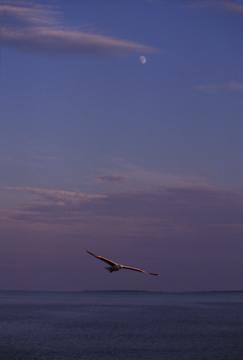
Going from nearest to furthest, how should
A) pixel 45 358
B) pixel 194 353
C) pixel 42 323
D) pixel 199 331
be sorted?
pixel 45 358, pixel 194 353, pixel 199 331, pixel 42 323

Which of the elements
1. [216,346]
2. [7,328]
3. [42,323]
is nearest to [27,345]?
[216,346]

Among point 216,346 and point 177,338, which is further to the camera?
point 177,338

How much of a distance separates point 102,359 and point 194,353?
14934mm

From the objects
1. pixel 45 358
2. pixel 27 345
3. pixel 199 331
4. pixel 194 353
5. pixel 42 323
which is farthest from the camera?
pixel 42 323

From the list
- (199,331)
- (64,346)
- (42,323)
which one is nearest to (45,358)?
(64,346)

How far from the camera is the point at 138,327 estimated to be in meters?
143

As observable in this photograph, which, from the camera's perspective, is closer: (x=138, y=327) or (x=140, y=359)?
(x=140, y=359)

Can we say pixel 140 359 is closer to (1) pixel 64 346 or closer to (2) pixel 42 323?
(1) pixel 64 346

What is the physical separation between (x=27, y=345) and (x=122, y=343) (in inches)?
587

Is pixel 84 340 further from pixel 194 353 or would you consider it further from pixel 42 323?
pixel 42 323

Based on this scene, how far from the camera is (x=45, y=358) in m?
87.5

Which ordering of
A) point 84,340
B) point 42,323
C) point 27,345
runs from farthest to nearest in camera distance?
point 42,323
point 84,340
point 27,345

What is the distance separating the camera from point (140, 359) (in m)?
88.5

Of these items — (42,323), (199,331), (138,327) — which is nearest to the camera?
(199,331)
